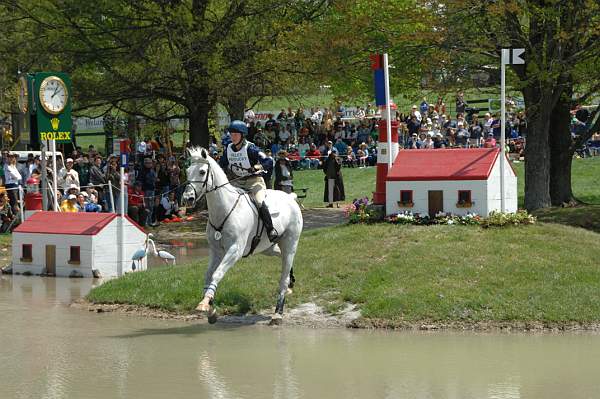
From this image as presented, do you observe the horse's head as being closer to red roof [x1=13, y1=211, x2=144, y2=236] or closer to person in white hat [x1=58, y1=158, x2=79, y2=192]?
red roof [x1=13, y1=211, x2=144, y2=236]

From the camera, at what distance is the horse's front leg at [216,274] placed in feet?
41.9

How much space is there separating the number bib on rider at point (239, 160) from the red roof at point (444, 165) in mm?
4003

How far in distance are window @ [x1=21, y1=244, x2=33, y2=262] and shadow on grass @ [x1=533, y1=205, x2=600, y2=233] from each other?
10.7 m

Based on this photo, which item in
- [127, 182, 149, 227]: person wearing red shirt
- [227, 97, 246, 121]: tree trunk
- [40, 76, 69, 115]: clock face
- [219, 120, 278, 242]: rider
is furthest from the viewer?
[227, 97, 246, 121]: tree trunk

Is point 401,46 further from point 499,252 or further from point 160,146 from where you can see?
point 160,146

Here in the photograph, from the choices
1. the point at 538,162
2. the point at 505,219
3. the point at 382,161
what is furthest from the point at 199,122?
the point at 505,219

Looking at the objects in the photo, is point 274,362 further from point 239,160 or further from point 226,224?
point 239,160

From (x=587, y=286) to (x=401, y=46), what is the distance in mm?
13189

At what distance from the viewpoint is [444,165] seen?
57.7 ft

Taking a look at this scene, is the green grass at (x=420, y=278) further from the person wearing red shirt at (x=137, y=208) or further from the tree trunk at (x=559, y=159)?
the tree trunk at (x=559, y=159)

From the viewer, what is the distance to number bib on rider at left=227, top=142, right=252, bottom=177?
1437 cm

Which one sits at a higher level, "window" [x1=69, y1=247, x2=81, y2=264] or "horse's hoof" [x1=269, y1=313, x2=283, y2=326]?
"window" [x1=69, y1=247, x2=81, y2=264]

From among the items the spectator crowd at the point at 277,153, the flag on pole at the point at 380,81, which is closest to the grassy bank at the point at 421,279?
the flag on pole at the point at 380,81

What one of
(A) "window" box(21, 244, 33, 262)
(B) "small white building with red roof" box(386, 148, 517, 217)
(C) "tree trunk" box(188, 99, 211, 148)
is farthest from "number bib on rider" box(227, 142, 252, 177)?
(C) "tree trunk" box(188, 99, 211, 148)
